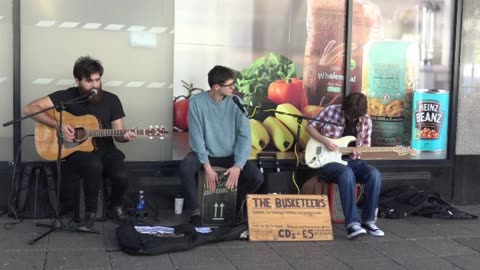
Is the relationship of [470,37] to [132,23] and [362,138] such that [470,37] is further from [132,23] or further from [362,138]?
[132,23]

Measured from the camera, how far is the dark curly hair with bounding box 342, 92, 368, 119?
5.34 metres

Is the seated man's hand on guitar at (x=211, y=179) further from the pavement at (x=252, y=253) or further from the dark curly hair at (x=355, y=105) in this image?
the dark curly hair at (x=355, y=105)

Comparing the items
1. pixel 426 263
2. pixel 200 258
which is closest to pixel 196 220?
pixel 200 258

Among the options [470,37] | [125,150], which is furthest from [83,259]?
[470,37]

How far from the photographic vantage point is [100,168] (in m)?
4.96

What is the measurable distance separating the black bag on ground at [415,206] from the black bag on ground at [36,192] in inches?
126

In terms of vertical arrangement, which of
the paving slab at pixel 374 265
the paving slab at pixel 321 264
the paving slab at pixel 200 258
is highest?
the paving slab at pixel 200 258

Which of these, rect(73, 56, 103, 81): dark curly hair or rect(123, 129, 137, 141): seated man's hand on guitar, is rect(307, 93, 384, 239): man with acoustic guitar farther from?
rect(73, 56, 103, 81): dark curly hair

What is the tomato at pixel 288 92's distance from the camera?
618 cm

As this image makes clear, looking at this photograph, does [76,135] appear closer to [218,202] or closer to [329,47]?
[218,202]

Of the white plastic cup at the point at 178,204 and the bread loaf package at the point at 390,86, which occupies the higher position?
the bread loaf package at the point at 390,86

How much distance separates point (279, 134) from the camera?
243 inches

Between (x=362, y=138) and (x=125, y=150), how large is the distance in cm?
234

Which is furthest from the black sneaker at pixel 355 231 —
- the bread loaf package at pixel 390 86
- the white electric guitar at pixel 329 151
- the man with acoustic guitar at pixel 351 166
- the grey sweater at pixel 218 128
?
the bread loaf package at pixel 390 86
